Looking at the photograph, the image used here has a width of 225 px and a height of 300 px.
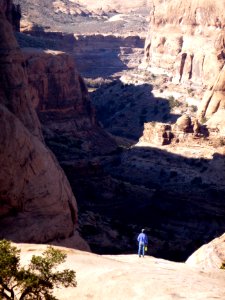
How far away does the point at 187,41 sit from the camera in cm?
12138

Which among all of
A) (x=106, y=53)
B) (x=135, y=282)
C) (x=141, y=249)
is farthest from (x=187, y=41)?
(x=135, y=282)

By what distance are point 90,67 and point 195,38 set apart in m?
36.9

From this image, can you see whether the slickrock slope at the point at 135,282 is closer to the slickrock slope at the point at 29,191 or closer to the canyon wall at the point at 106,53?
the slickrock slope at the point at 29,191

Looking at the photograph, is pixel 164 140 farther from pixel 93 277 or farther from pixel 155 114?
pixel 93 277

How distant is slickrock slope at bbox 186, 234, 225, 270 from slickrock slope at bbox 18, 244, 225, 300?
619 centimetres

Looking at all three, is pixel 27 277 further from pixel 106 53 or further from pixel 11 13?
pixel 106 53

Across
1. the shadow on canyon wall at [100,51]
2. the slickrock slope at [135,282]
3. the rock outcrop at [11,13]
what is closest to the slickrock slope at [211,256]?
the slickrock slope at [135,282]

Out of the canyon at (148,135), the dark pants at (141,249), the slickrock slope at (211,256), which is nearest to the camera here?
the dark pants at (141,249)

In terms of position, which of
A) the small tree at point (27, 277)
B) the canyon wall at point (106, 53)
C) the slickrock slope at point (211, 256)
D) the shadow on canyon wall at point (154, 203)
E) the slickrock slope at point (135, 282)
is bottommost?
the canyon wall at point (106, 53)

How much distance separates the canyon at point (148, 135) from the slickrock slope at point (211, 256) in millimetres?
Result: 7828

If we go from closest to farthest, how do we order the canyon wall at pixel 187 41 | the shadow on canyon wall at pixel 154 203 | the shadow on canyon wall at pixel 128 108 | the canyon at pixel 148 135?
1. the shadow on canyon wall at pixel 154 203
2. the canyon at pixel 148 135
3. the shadow on canyon wall at pixel 128 108
4. the canyon wall at pixel 187 41

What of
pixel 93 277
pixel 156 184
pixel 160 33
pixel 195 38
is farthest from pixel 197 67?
pixel 93 277

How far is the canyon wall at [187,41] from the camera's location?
110812 mm

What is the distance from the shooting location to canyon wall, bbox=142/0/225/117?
111 m
